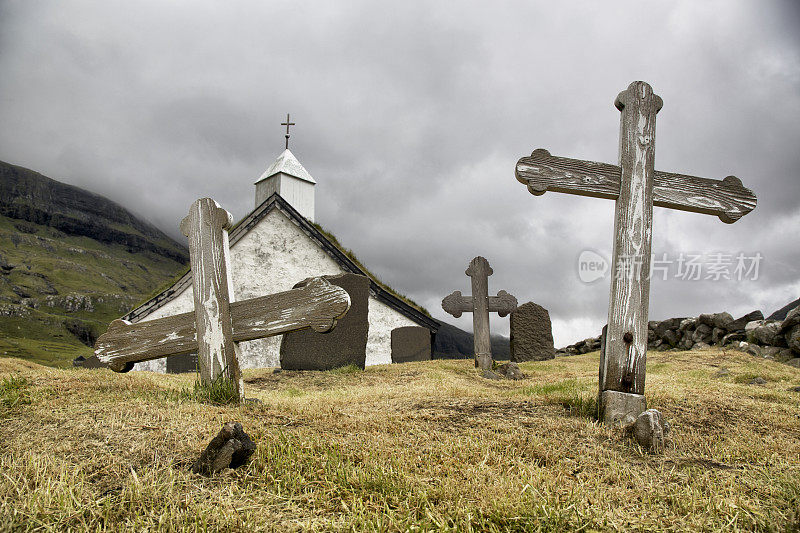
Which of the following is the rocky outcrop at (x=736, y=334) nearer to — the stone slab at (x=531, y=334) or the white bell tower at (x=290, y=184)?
the stone slab at (x=531, y=334)

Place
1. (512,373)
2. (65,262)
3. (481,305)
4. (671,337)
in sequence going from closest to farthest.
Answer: (512,373) < (481,305) < (671,337) < (65,262)

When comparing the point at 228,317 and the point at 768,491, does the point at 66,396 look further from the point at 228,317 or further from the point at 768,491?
the point at 768,491

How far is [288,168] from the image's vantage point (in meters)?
22.0

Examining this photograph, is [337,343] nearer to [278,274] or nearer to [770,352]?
[278,274]

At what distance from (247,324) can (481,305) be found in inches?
311

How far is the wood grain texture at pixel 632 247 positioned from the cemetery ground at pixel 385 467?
1.61ft

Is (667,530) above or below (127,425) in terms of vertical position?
below

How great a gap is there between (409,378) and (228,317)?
4.00 meters

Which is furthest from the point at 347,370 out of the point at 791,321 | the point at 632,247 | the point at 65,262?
the point at 65,262

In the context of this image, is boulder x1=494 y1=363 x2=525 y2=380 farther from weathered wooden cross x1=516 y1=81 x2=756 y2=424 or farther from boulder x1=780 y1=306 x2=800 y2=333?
boulder x1=780 y1=306 x2=800 y2=333

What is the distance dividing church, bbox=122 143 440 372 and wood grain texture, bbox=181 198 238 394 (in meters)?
9.62

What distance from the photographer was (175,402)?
3.96m

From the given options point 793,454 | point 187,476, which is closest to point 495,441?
point 187,476

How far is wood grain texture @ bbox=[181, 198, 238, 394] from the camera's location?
452cm
